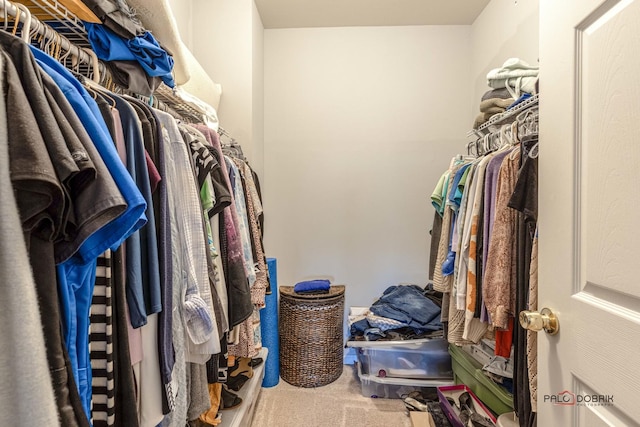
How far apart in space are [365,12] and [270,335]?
2.33 metres

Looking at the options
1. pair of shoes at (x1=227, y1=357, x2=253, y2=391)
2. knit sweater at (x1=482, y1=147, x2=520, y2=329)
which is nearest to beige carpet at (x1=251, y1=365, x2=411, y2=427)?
pair of shoes at (x1=227, y1=357, x2=253, y2=391)

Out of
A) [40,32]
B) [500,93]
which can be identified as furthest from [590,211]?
[500,93]

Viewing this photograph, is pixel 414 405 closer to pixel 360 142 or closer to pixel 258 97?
pixel 360 142

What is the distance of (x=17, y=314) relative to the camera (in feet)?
1.22

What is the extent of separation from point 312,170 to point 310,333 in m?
1.20

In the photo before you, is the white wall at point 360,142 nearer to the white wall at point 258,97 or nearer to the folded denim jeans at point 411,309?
the white wall at point 258,97

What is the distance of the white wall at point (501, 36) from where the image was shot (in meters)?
1.74

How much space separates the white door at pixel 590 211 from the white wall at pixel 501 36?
1.31 metres

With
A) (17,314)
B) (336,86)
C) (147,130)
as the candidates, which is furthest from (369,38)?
(17,314)

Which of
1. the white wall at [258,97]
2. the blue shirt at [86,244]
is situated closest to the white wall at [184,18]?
the white wall at [258,97]

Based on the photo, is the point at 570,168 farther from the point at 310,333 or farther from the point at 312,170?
the point at 312,170

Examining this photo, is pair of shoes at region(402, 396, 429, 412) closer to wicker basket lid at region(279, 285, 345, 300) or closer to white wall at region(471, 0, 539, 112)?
wicker basket lid at region(279, 285, 345, 300)

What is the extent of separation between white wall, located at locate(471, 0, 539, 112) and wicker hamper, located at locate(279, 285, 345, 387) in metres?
1.80

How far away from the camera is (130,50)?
92 cm
